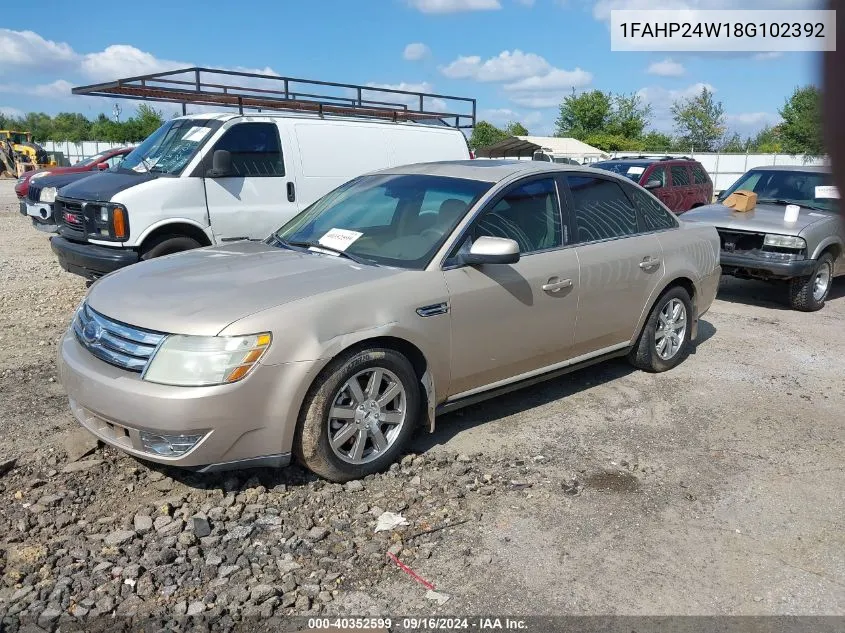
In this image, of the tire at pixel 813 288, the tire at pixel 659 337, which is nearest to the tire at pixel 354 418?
the tire at pixel 659 337

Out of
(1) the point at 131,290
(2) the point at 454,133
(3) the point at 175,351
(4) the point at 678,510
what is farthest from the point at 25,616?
(2) the point at 454,133

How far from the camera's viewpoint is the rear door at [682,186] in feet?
45.6

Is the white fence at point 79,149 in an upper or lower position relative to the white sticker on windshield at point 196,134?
upper

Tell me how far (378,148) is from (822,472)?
20.9ft

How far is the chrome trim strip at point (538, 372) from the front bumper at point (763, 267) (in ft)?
12.1

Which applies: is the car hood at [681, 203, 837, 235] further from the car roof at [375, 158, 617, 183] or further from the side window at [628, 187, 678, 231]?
the car roof at [375, 158, 617, 183]

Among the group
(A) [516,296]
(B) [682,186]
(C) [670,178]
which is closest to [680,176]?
(B) [682,186]

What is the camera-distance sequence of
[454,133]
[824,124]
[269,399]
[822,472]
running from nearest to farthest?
[824,124] < [269,399] < [822,472] < [454,133]

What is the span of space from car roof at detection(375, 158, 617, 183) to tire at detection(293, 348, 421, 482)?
4.96 feet

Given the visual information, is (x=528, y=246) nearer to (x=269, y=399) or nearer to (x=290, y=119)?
(x=269, y=399)

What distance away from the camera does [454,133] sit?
396 inches

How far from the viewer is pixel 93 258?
6934 mm

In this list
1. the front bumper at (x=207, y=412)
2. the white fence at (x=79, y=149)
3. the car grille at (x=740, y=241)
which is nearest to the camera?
the front bumper at (x=207, y=412)

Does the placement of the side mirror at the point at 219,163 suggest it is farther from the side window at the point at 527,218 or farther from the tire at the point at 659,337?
the tire at the point at 659,337
